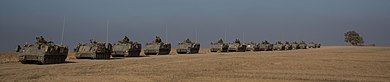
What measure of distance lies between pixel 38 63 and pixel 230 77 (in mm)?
12548

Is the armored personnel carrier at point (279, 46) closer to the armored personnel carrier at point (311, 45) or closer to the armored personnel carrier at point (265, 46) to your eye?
the armored personnel carrier at point (265, 46)

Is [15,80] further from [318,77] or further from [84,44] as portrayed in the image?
[84,44]

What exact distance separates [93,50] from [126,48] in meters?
5.51

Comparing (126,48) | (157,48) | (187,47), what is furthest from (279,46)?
(126,48)

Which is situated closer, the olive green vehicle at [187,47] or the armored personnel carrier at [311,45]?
the olive green vehicle at [187,47]

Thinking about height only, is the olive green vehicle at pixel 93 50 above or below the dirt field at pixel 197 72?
above

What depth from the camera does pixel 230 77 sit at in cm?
1270

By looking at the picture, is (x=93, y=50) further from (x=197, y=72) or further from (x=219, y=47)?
(x=219, y=47)

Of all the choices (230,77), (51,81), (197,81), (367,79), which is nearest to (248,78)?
(230,77)

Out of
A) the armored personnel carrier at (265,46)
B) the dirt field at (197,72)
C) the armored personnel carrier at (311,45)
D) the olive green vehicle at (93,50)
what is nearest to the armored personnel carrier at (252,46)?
the armored personnel carrier at (265,46)

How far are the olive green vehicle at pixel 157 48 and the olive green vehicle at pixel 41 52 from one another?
15.8 metres

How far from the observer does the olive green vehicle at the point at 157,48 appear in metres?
37.2

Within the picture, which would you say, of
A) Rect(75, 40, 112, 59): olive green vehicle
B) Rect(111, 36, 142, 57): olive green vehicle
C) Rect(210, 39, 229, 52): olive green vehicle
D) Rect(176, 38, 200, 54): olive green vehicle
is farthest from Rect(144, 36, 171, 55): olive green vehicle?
Rect(210, 39, 229, 52): olive green vehicle

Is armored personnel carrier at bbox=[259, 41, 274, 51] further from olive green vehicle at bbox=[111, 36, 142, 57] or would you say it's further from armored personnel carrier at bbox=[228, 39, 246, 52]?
olive green vehicle at bbox=[111, 36, 142, 57]
